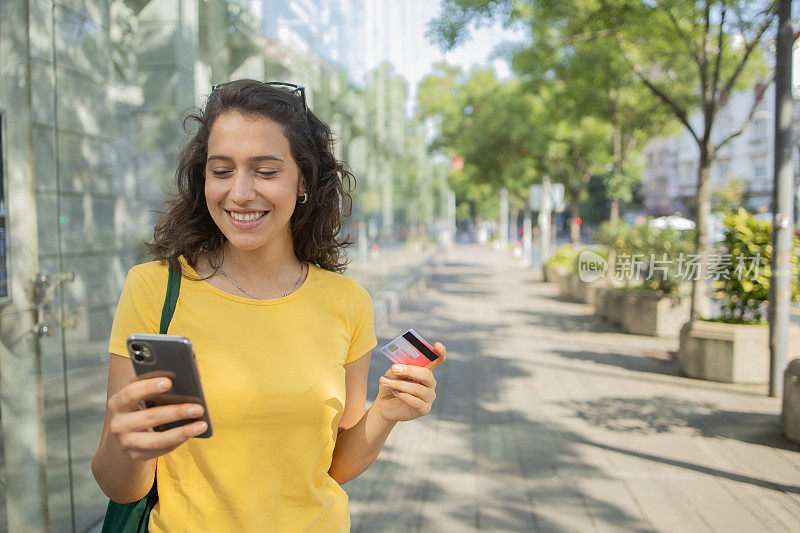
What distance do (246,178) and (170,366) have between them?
1.86 feet

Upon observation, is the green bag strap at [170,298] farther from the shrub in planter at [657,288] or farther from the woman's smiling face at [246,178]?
the shrub in planter at [657,288]

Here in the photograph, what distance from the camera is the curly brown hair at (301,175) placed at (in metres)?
1.75

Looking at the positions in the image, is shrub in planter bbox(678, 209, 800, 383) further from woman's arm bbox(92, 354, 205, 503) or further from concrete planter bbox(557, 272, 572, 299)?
concrete planter bbox(557, 272, 572, 299)

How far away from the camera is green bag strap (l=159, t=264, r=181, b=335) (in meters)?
1.60

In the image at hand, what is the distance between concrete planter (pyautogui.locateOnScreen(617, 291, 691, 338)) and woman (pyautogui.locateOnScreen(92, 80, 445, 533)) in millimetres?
9554

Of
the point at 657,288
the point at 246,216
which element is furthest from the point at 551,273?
the point at 246,216

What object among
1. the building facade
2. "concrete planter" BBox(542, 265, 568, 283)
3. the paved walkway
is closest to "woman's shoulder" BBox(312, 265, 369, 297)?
the paved walkway

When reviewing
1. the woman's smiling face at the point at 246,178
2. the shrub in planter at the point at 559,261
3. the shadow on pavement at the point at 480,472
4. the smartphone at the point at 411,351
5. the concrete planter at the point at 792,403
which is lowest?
the shadow on pavement at the point at 480,472

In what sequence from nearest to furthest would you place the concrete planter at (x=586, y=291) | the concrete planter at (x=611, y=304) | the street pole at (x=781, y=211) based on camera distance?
1. the street pole at (x=781, y=211)
2. the concrete planter at (x=611, y=304)
3. the concrete planter at (x=586, y=291)

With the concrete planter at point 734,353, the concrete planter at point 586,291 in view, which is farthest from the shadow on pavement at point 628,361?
the concrete planter at point 586,291

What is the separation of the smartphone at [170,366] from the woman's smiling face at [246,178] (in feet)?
1.52

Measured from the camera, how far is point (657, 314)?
417 inches

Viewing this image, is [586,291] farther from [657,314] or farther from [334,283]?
[334,283]

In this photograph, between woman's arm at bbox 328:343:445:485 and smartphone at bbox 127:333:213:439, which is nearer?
smartphone at bbox 127:333:213:439
